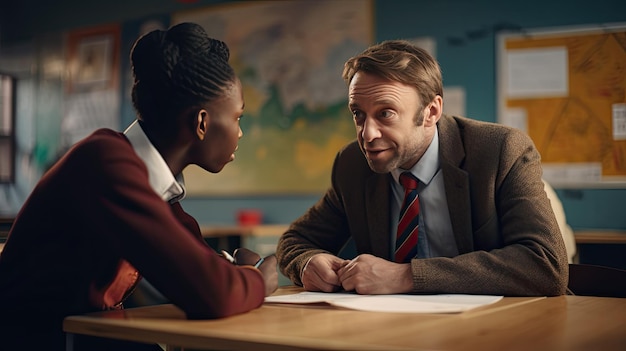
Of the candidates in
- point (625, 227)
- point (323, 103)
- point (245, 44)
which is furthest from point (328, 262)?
point (245, 44)

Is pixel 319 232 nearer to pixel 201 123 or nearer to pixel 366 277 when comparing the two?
pixel 366 277

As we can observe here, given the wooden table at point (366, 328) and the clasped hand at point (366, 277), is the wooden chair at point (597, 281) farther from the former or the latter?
the clasped hand at point (366, 277)

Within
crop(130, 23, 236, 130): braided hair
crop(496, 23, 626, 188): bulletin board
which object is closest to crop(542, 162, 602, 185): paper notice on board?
crop(496, 23, 626, 188): bulletin board

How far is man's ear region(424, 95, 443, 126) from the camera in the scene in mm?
2066

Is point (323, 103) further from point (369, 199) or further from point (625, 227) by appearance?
point (369, 199)

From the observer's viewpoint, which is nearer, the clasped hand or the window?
the clasped hand

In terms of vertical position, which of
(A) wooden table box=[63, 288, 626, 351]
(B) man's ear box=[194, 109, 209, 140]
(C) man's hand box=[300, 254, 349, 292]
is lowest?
(C) man's hand box=[300, 254, 349, 292]

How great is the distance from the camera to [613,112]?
170 inches

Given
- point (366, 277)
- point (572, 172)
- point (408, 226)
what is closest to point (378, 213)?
point (408, 226)

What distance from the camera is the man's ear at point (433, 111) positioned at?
207cm

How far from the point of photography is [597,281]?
1.89 metres

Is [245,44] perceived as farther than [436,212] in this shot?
Yes

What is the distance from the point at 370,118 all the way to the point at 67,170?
3.03 feet

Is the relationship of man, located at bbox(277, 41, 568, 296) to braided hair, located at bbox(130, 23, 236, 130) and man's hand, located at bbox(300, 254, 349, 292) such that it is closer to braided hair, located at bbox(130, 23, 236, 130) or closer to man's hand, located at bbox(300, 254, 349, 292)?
man's hand, located at bbox(300, 254, 349, 292)
